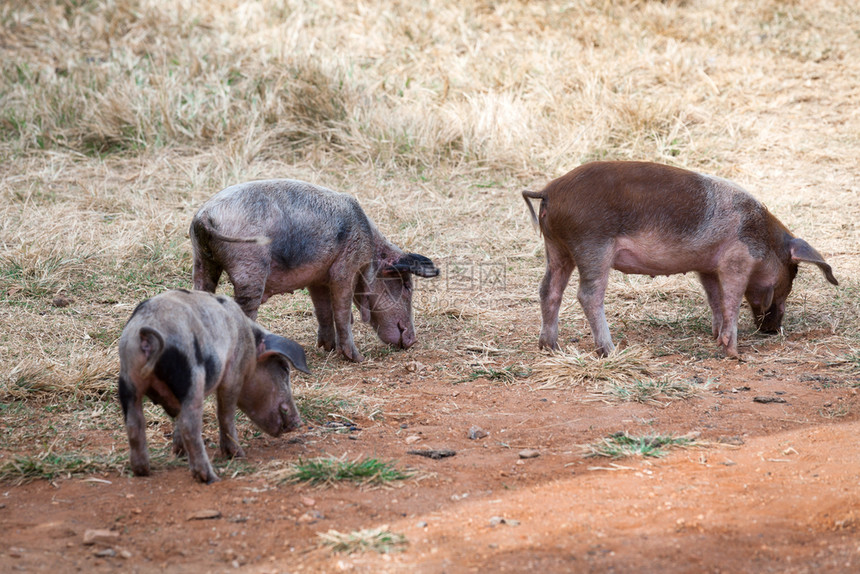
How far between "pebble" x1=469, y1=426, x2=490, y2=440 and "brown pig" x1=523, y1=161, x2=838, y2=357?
1539 mm

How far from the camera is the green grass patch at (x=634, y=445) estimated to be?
4.37m

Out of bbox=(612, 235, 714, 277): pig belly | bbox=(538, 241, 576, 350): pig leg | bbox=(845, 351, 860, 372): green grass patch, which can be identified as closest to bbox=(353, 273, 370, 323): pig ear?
bbox=(538, 241, 576, 350): pig leg

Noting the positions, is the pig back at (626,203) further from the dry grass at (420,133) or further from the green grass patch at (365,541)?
the green grass patch at (365,541)

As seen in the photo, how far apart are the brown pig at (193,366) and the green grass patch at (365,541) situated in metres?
0.87

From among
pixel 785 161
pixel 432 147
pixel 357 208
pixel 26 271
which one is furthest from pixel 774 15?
pixel 26 271

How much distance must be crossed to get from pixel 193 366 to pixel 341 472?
0.79 m

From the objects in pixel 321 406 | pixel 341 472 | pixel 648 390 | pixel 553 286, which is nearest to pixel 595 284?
pixel 553 286

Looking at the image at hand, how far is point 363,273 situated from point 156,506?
9.80 ft

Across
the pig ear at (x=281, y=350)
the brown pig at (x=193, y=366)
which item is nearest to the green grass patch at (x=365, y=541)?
the brown pig at (x=193, y=366)

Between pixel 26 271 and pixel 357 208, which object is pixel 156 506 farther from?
pixel 26 271

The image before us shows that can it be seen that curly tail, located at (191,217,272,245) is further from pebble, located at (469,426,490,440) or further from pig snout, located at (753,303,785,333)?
pig snout, located at (753,303,785,333)

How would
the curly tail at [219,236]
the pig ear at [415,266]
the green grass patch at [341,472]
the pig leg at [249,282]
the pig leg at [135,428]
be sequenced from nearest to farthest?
the pig leg at [135,428], the green grass patch at [341,472], the curly tail at [219,236], the pig leg at [249,282], the pig ear at [415,266]

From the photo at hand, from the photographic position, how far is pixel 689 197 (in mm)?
6070

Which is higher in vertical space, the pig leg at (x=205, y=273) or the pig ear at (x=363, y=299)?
the pig leg at (x=205, y=273)
